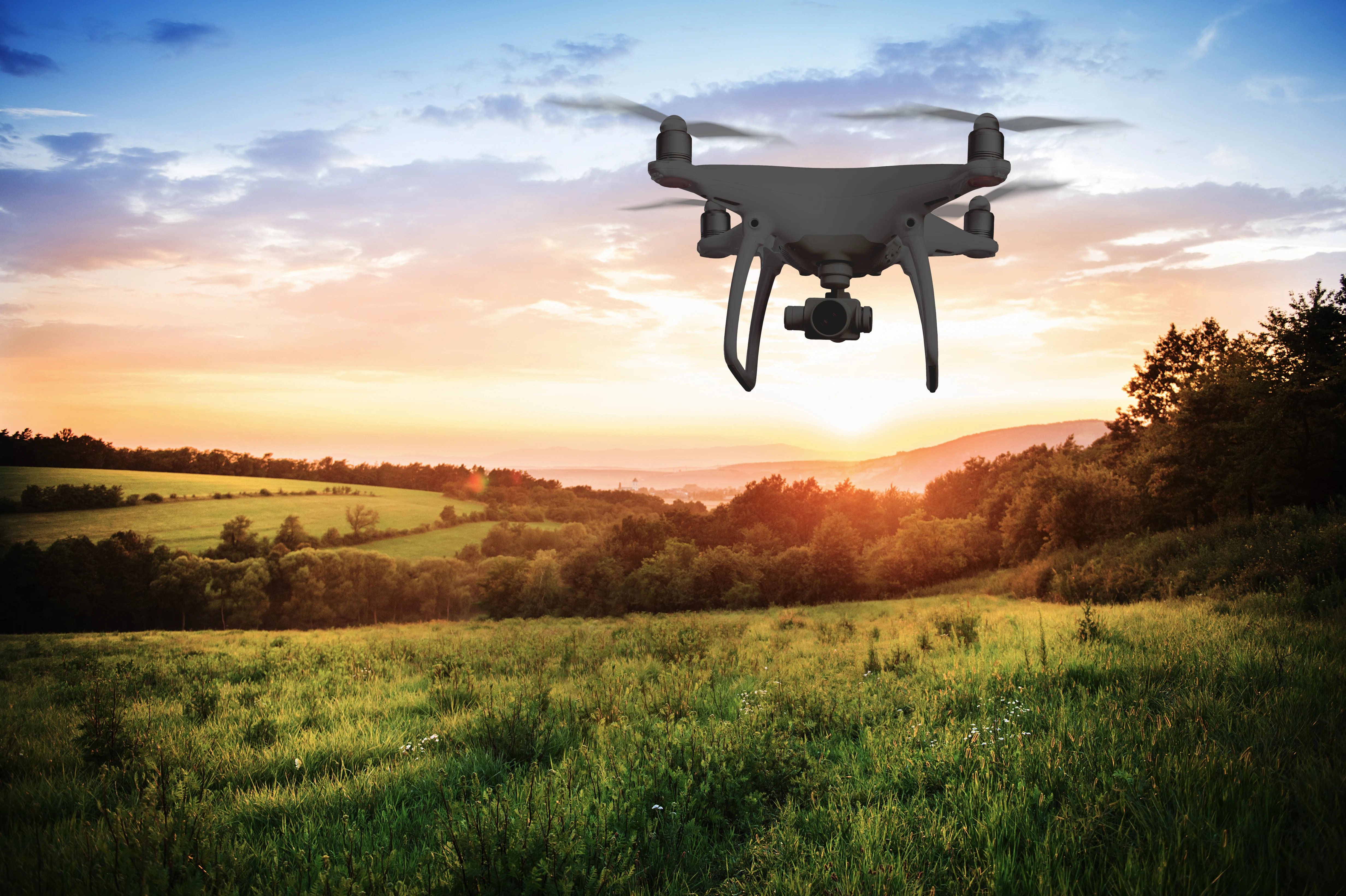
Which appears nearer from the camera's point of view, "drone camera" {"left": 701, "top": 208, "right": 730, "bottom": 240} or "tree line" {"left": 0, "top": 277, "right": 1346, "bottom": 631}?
"drone camera" {"left": 701, "top": 208, "right": 730, "bottom": 240}

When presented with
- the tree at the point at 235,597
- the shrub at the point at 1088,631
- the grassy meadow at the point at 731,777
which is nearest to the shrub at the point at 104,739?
the grassy meadow at the point at 731,777

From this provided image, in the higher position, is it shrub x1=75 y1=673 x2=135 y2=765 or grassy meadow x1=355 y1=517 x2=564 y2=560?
shrub x1=75 y1=673 x2=135 y2=765

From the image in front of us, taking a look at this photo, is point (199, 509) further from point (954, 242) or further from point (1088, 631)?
point (954, 242)

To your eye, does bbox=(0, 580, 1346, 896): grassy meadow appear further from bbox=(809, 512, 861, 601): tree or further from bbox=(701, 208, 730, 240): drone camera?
bbox=(809, 512, 861, 601): tree

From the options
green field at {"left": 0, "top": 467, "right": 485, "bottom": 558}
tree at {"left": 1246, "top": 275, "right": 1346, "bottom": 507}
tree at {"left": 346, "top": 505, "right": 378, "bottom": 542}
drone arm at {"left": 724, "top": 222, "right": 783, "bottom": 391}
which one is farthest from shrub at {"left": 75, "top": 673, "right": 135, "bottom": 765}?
tree at {"left": 346, "top": 505, "right": 378, "bottom": 542}

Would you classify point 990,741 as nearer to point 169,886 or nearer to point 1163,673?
point 1163,673

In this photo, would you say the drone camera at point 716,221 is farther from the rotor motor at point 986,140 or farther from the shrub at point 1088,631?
the shrub at point 1088,631

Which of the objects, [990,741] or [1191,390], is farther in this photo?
[1191,390]

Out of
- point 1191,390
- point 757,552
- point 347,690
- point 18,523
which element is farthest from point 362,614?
point 1191,390
